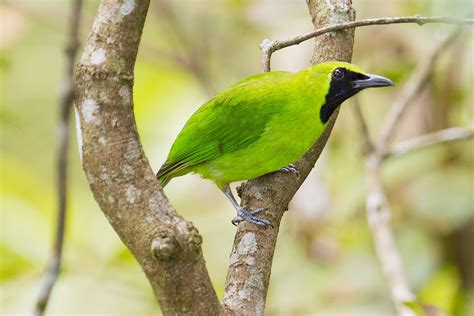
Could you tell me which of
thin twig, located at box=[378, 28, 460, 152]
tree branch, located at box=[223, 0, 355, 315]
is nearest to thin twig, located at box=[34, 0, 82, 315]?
tree branch, located at box=[223, 0, 355, 315]

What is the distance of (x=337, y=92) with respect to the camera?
3689mm

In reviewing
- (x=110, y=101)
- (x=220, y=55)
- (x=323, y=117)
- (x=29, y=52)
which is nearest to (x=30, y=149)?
(x=29, y=52)

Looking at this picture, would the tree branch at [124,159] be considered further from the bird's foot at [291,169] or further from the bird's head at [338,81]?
the bird's head at [338,81]

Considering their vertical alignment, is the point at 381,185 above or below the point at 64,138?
above

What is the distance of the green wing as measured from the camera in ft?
12.4

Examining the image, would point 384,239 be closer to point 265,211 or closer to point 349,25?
point 265,211

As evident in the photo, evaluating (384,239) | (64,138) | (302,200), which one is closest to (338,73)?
(384,239)

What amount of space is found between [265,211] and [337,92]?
0.85m

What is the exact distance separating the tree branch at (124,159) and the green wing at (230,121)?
162 centimetres

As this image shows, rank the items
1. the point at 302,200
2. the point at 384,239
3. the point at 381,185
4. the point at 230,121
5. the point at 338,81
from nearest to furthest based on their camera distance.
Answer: the point at 338,81
the point at 230,121
the point at 384,239
the point at 381,185
the point at 302,200

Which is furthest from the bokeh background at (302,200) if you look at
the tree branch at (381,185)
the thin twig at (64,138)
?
the thin twig at (64,138)

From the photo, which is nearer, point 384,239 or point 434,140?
point 384,239

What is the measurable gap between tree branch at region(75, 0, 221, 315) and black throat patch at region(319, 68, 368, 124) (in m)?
1.59

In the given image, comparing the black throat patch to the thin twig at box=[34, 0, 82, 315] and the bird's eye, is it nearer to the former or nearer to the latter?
the bird's eye
